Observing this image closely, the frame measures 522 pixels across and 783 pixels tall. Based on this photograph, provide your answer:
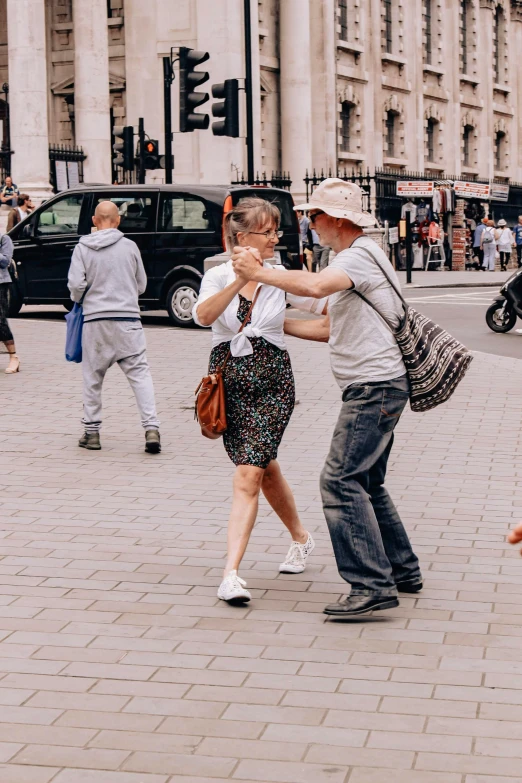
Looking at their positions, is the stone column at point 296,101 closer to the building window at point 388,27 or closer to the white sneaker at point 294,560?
the building window at point 388,27

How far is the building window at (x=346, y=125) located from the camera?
1847 inches

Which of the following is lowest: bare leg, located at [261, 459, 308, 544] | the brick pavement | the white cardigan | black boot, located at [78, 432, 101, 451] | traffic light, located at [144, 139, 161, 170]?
the brick pavement

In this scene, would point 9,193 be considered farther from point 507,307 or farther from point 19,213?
point 507,307

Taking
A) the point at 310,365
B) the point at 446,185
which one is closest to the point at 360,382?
the point at 310,365

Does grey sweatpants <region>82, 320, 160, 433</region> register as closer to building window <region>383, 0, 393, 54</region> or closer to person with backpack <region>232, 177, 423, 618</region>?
person with backpack <region>232, 177, 423, 618</region>

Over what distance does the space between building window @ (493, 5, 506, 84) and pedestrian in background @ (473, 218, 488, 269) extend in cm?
1823

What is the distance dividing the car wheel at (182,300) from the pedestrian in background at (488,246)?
80.9ft

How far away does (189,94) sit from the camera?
22.4m

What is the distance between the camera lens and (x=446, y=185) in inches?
1678

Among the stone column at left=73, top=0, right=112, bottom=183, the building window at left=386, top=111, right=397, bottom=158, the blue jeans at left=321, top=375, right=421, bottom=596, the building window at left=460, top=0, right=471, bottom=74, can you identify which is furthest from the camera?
the building window at left=460, top=0, right=471, bottom=74

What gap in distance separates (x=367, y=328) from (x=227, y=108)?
58.5ft

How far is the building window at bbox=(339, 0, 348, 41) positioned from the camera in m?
46.1

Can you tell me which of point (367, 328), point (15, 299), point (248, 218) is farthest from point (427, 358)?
point (15, 299)

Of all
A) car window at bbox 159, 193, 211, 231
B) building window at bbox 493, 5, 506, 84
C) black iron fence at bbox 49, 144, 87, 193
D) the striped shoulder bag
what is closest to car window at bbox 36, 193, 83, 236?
car window at bbox 159, 193, 211, 231
